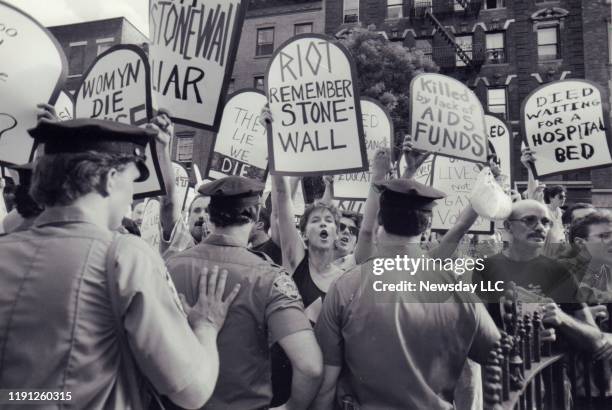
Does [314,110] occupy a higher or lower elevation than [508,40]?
lower

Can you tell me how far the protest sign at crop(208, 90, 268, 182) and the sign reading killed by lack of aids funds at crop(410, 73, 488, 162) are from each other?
162cm

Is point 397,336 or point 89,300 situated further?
point 397,336

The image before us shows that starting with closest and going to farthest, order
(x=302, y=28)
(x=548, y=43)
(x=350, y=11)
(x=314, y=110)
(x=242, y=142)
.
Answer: (x=314, y=110) < (x=242, y=142) < (x=548, y=43) < (x=350, y=11) < (x=302, y=28)

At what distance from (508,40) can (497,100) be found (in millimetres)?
2639

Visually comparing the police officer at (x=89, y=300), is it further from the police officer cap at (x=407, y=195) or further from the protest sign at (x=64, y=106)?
the protest sign at (x=64, y=106)

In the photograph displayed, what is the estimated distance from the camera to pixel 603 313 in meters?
2.79

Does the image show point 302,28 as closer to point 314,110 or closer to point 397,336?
point 314,110

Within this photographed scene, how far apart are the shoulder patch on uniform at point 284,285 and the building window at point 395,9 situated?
22730 millimetres

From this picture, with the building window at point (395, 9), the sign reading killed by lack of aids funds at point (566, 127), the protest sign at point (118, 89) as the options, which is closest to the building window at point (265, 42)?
the building window at point (395, 9)

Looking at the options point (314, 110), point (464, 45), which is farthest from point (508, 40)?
point (314, 110)

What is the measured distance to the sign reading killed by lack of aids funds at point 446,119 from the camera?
14.3ft

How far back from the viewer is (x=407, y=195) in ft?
7.04

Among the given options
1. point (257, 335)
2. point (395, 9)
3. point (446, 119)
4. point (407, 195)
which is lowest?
point (257, 335)

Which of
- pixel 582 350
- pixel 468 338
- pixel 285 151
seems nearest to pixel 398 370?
pixel 468 338
